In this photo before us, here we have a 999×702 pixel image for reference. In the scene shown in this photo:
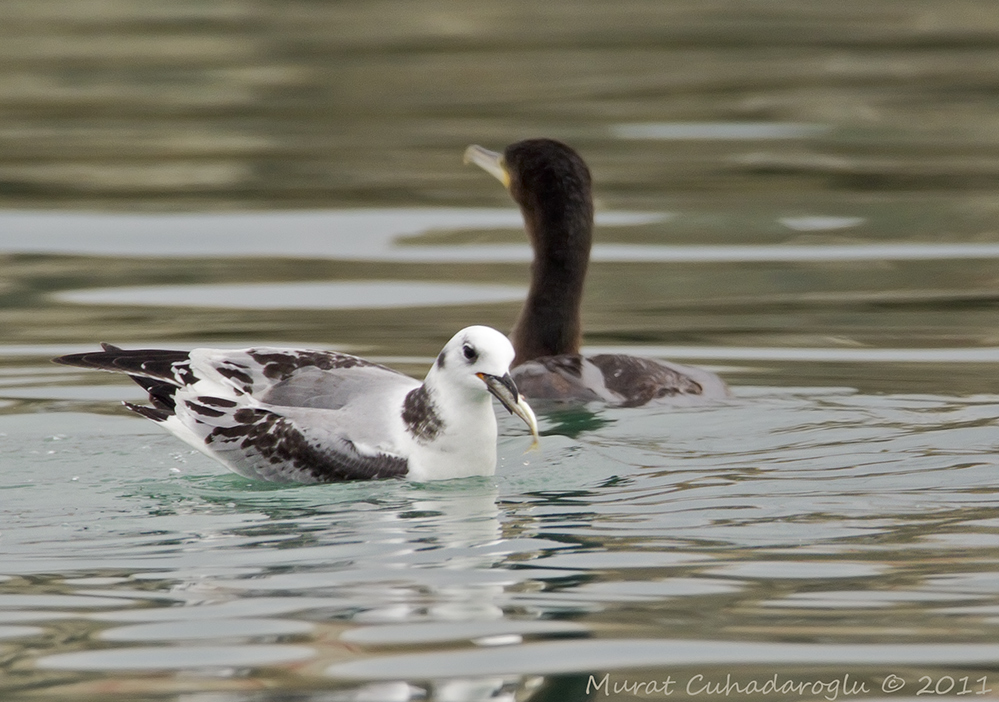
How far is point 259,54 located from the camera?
20312 millimetres

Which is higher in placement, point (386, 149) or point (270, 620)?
point (386, 149)

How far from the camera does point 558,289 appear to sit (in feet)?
31.4

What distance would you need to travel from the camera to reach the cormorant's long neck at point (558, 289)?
9.56 meters

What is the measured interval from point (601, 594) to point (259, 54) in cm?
1519

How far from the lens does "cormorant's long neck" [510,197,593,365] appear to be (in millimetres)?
9562

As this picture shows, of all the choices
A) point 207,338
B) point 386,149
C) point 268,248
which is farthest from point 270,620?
point 386,149

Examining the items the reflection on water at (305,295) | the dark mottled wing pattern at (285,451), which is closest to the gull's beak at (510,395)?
the dark mottled wing pattern at (285,451)

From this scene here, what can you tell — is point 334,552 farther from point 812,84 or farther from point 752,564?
point 812,84

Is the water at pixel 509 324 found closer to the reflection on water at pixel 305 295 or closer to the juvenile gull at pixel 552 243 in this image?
the reflection on water at pixel 305 295

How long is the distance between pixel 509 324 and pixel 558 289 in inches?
70.4

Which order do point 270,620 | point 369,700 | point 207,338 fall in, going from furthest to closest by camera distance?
1. point 207,338
2. point 270,620
3. point 369,700

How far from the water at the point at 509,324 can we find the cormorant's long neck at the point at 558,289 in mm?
735

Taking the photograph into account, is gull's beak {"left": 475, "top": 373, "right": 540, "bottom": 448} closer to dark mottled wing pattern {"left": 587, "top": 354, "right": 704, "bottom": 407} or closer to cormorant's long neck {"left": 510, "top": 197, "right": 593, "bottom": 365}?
dark mottled wing pattern {"left": 587, "top": 354, "right": 704, "bottom": 407}

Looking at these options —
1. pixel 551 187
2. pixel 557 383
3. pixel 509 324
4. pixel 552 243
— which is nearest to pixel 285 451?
pixel 557 383
